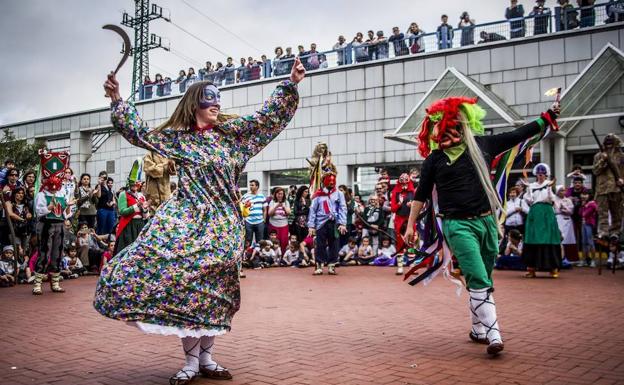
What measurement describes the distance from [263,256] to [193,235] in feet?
35.7

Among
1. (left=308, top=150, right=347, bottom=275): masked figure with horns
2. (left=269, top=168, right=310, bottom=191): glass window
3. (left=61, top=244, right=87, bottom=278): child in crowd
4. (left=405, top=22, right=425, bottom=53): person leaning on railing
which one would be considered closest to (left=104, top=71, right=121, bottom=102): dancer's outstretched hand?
(left=308, top=150, right=347, bottom=275): masked figure with horns

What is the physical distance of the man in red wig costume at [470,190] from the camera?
4773mm

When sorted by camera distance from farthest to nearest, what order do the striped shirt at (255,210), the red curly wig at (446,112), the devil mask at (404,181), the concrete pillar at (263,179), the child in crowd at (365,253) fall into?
1. the concrete pillar at (263,179)
2. the child in crowd at (365,253)
3. the striped shirt at (255,210)
4. the devil mask at (404,181)
5. the red curly wig at (446,112)

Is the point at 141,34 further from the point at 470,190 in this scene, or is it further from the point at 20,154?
the point at 470,190

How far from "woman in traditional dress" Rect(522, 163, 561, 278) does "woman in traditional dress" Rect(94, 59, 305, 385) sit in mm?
7472

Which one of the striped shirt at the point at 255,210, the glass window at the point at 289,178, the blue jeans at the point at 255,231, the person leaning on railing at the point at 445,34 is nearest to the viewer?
the striped shirt at the point at 255,210

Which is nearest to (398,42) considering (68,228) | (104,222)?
(104,222)

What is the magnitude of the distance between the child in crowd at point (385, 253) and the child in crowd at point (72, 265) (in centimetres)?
679

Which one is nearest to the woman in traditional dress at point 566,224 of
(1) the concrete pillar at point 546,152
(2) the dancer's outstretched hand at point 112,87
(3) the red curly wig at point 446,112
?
(1) the concrete pillar at point 546,152

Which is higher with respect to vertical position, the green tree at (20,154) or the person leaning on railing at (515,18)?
the person leaning on railing at (515,18)

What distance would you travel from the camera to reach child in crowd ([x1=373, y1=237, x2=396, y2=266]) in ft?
46.9

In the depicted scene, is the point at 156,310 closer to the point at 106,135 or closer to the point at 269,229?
the point at 269,229

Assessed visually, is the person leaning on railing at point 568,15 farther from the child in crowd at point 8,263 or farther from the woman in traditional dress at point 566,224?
the child in crowd at point 8,263

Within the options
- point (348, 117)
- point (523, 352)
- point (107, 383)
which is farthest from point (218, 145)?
point (348, 117)
